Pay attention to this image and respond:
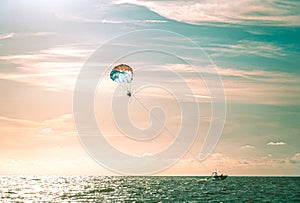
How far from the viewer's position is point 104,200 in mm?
101938

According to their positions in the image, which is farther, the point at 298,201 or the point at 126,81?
the point at 298,201

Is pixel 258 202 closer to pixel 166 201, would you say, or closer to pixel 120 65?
pixel 166 201

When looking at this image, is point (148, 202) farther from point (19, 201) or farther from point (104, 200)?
point (19, 201)

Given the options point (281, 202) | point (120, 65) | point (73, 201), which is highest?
point (120, 65)

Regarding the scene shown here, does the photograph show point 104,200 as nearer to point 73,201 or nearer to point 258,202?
point 73,201

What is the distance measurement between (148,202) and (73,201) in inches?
599

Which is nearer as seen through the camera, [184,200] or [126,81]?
[126,81]

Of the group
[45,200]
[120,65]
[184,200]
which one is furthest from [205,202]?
[120,65]

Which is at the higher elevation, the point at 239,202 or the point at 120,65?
the point at 120,65

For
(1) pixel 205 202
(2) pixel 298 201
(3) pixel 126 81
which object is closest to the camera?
(3) pixel 126 81

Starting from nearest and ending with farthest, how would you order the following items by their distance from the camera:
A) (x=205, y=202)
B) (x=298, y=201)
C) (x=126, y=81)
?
1. (x=126, y=81)
2. (x=205, y=202)
3. (x=298, y=201)

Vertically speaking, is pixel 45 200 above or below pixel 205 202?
above

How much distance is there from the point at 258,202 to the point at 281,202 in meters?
4.70

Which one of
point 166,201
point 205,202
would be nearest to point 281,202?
point 205,202
